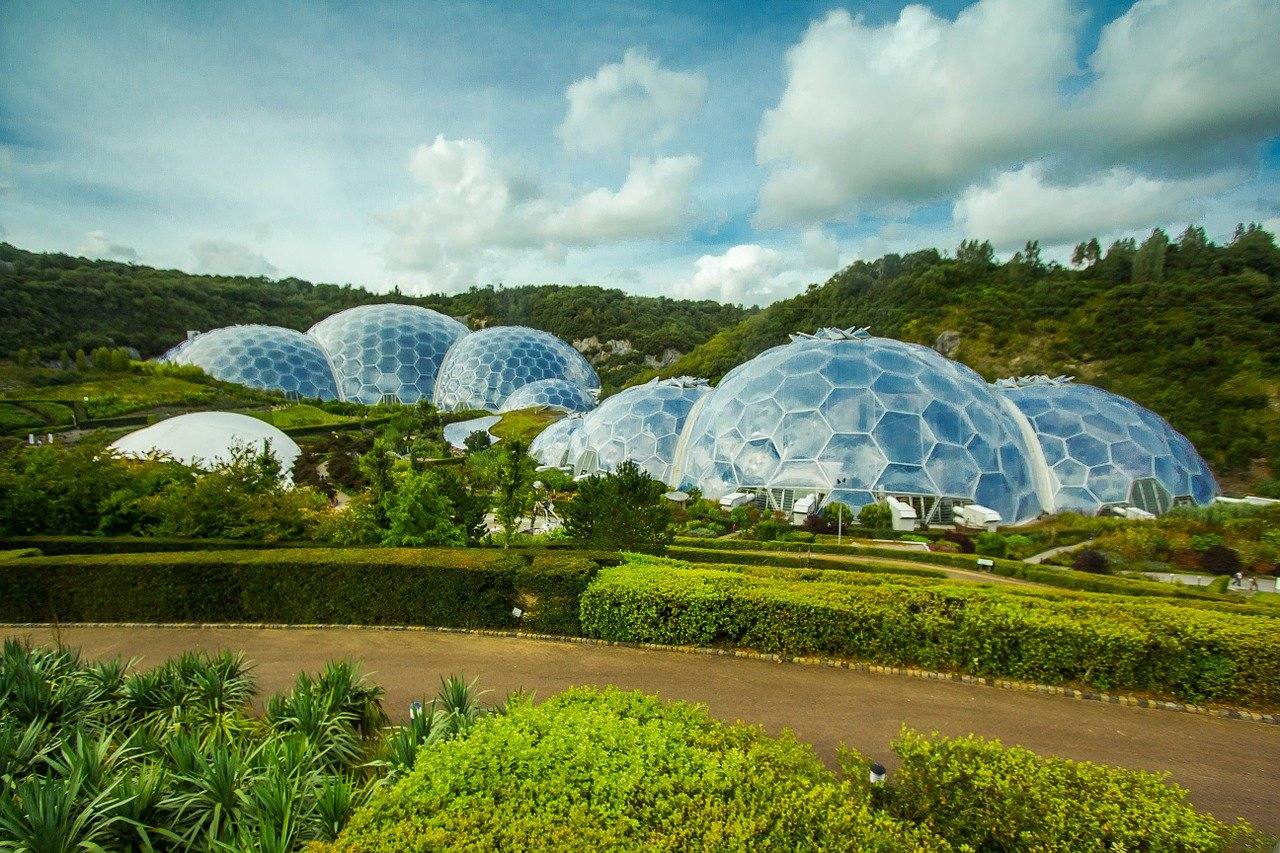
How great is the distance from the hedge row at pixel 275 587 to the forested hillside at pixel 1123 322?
111 ft

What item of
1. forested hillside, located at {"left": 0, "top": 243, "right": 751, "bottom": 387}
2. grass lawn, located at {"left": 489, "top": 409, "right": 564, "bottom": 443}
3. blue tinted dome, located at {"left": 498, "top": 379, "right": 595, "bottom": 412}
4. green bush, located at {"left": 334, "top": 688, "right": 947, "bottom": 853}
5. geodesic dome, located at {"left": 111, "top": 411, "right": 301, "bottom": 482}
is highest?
forested hillside, located at {"left": 0, "top": 243, "right": 751, "bottom": 387}

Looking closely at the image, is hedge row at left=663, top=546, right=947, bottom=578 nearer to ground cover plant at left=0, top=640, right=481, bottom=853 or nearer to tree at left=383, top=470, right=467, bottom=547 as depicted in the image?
tree at left=383, top=470, right=467, bottom=547

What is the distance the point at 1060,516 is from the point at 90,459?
2888 cm

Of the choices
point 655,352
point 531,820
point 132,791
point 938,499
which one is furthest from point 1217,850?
point 655,352

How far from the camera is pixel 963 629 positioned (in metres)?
8.11

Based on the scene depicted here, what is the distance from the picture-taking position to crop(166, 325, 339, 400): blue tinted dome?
145ft

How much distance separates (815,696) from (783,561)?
23.1 ft

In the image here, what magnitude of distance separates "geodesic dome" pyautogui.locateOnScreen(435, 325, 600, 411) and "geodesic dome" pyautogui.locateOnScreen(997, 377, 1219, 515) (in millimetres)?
37195

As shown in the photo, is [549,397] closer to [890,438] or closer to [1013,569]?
[890,438]

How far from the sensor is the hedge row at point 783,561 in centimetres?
1386

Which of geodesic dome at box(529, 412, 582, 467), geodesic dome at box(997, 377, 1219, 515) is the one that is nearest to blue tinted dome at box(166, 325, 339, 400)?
geodesic dome at box(529, 412, 582, 467)

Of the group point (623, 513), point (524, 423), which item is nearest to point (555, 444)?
point (524, 423)

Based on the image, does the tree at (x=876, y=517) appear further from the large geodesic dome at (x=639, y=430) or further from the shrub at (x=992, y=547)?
the large geodesic dome at (x=639, y=430)

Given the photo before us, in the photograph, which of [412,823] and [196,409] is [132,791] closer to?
[412,823]
